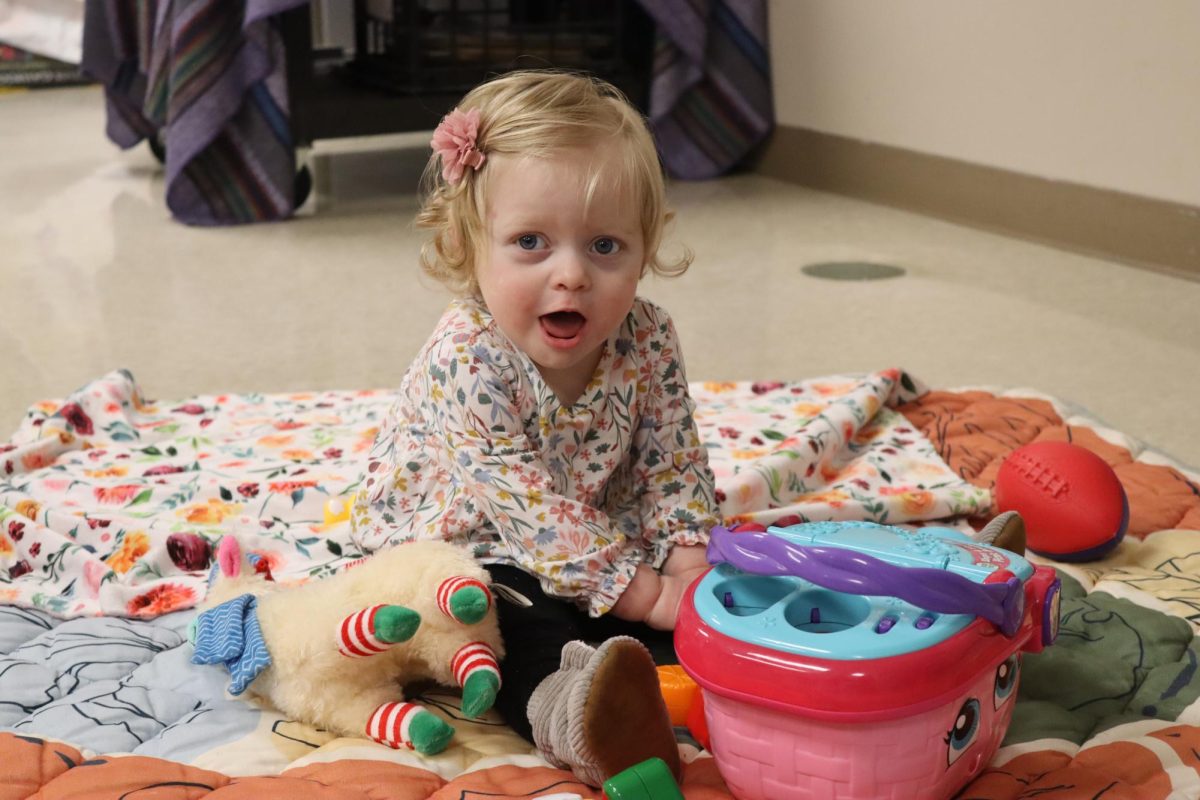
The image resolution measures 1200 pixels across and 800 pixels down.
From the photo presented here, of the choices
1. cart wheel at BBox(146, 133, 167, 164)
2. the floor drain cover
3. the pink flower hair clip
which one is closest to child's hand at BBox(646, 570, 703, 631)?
the pink flower hair clip

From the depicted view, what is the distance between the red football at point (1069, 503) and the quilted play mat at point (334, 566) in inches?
1.1

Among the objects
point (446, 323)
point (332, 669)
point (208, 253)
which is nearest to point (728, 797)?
point (332, 669)

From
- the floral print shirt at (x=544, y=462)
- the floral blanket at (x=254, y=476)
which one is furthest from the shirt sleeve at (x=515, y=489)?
the floral blanket at (x=254, y=476)

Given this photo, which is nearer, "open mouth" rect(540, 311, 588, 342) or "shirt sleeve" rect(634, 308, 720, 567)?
"open mouth" rect(540, 311, 588, 342)

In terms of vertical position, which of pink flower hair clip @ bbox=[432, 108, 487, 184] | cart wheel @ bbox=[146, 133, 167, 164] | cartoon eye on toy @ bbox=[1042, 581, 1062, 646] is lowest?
cart wheel @ bbox=[146, 133, 167, 164]

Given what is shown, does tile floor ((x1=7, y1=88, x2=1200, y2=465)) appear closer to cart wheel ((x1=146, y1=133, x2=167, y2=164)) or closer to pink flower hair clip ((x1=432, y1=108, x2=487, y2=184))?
cart wheel ((x1=146, y1=133, x2=167, y2=164))

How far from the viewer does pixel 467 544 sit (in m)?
0.99

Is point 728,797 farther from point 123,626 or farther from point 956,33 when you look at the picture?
point 956,33

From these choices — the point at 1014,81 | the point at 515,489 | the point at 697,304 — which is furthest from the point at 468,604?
the point at 1014,81

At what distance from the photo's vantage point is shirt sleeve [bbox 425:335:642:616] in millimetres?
941

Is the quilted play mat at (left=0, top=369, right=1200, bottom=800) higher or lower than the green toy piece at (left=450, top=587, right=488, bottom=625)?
lower

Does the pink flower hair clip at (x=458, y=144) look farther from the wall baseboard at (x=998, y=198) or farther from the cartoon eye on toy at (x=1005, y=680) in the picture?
the wall baseboard at (x=998, y=198)

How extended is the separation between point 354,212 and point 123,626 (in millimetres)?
2005

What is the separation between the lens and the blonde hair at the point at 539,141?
0.91 metres
